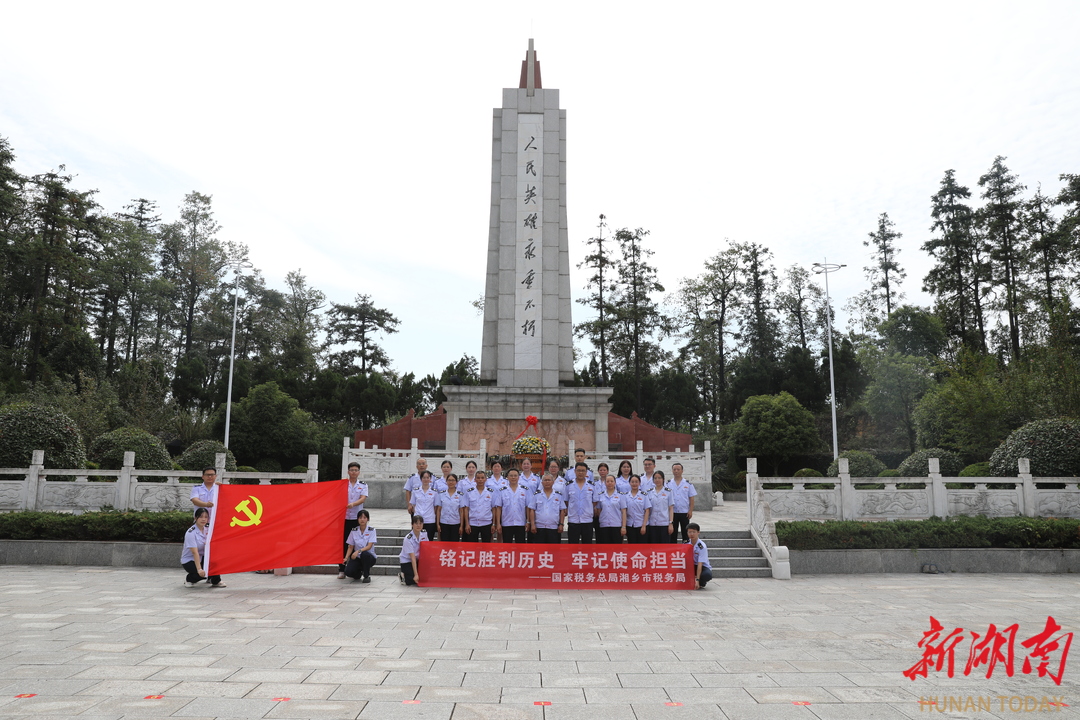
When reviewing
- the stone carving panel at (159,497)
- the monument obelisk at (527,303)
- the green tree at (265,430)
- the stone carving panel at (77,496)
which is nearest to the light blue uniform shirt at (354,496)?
the stone carving panel at (159,497)

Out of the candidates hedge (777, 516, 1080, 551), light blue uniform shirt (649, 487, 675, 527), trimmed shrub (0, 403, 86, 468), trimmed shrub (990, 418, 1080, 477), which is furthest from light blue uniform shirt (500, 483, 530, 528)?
trimmed shrub (0, 403, 86, 468)

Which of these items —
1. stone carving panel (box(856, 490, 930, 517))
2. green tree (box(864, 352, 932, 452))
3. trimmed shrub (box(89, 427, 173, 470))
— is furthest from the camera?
green tree (box(864, 352, 932, 452))

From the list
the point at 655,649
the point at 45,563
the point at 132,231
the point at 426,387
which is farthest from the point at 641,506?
the point at 132,231

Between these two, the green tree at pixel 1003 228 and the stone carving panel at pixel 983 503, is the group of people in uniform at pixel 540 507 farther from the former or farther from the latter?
the green tree at pixel 1003 228

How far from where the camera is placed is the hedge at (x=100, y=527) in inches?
332

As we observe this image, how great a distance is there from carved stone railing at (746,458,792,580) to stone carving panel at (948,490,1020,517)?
8.94ft

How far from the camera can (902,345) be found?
2803 centimetres

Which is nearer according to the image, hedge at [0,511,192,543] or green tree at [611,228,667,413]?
hedge at [0,511,192,543]

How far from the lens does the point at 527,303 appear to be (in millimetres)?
17969

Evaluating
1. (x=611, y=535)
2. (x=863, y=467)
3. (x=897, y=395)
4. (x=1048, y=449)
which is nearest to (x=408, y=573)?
(x=611, y=535)

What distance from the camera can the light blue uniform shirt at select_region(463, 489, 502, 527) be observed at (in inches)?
307

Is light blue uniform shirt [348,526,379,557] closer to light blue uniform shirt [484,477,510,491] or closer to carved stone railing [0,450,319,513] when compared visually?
light blue uniform shirt [484,477,510,491]

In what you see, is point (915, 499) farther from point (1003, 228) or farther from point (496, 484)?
point (1003, 228)

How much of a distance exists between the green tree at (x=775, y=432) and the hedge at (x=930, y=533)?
48.3ft
